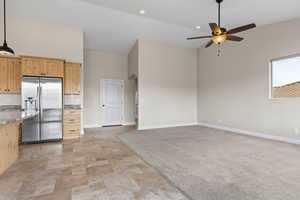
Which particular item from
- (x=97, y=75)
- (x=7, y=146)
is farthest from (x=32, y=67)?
(x=97, y=75)

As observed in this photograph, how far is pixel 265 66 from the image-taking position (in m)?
4.62

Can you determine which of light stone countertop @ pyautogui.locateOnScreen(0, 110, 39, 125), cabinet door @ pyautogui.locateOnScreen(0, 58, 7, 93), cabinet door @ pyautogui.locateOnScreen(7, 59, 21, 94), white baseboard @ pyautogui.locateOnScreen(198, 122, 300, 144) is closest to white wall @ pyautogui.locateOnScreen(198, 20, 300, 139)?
white baseboard @ pyautogui.locateOnScreen(198, 122, 300, 144)

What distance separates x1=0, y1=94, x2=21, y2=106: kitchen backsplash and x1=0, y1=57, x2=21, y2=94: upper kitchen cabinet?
0.20 metres

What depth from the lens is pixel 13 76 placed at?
4.23 meters

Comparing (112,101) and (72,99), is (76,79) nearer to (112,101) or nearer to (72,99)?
(72,99)

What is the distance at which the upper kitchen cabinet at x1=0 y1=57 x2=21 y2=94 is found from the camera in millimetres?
4129

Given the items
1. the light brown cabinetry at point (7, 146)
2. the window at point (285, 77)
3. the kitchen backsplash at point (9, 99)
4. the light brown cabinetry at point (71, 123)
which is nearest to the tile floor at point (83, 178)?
the light brown cabinetry at point (7, 146)

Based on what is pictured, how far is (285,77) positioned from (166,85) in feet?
13.1

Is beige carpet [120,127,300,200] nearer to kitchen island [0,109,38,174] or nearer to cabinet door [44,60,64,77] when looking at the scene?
kitchen island [0,109,38,174]

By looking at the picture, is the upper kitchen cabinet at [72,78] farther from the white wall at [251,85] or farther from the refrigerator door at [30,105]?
the white wall at [251,85]

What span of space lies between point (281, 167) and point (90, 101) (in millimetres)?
6586

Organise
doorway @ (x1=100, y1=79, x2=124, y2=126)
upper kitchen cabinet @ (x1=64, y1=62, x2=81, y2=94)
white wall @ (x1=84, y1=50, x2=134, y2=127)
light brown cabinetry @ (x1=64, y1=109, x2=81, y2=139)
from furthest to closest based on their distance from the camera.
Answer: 1. doorway @ (x1=100, y1=79, x2=124, y2=126)
2. white wall @ (x1=84, y1=50, x2=134, y2=127)
3. upper kitchen cabinet @ (x1=64, y1=62, x2=81, y2=94)
4. light brown cabinetry @ (x1=64, y1=109, x2=81, y2=139)

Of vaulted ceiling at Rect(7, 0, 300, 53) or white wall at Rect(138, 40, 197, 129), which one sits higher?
vaulted ceiling at Rect(7, 0, 300, 53)

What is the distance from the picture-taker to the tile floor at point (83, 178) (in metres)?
1.84
